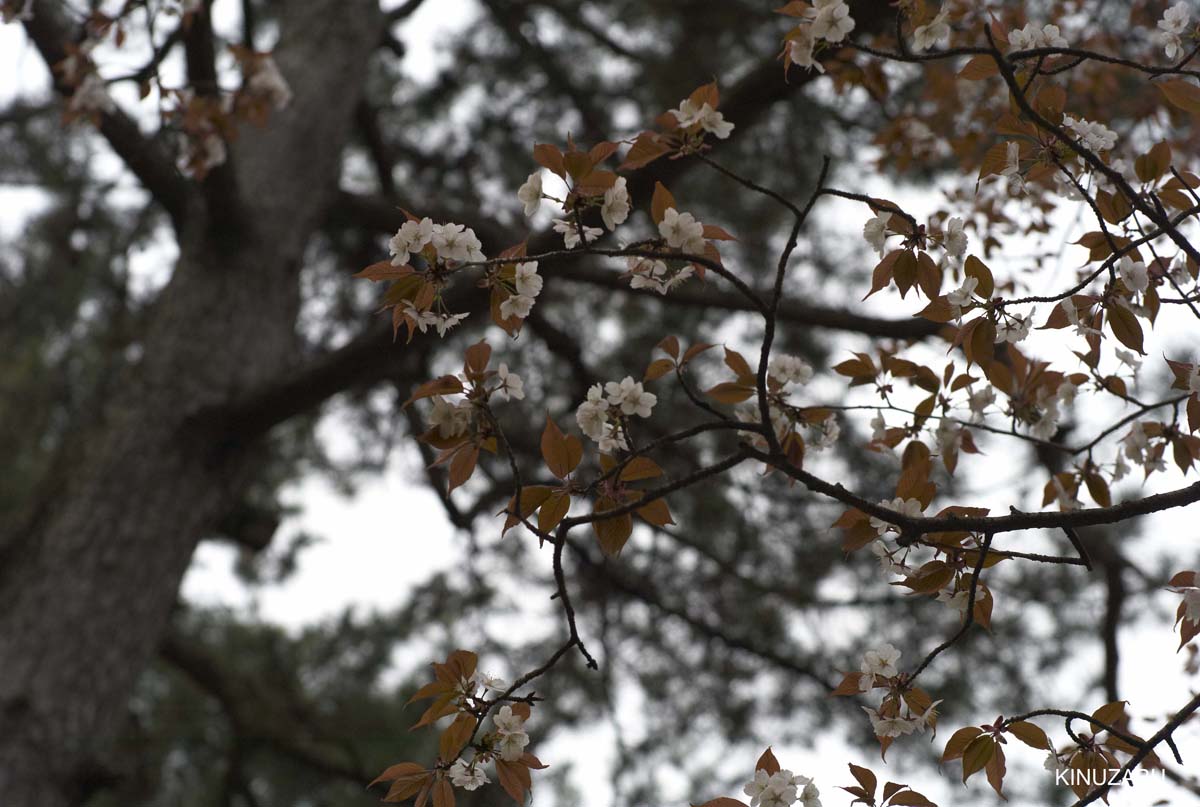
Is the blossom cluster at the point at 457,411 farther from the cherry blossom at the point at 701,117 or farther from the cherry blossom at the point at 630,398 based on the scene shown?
the cherry blossom at the point at 701,117

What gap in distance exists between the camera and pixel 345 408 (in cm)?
513

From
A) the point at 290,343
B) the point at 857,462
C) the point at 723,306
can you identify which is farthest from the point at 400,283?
the point at 857,462

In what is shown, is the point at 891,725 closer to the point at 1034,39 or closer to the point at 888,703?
the point at 888,703

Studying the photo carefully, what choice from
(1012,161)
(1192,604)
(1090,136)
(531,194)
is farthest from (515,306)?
(1192,604)

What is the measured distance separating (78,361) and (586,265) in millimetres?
5410

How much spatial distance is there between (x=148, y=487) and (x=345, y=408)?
248 cm

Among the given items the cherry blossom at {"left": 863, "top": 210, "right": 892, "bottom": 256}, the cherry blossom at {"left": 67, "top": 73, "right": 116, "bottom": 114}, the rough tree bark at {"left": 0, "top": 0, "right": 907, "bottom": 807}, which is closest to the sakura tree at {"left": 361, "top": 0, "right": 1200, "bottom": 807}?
the cherry blossom at {"left": 863, "top": 210, "right": 892, "bottom": 256}

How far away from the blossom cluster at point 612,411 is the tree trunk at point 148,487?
1.73m

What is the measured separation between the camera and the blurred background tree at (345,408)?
8.52ft

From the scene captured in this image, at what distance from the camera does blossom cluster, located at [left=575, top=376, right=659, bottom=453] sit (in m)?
1.36

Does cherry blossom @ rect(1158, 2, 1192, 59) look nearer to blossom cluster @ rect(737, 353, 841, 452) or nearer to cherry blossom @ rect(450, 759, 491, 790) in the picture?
blossom cluster @ rect(737, 353, 841, 452)

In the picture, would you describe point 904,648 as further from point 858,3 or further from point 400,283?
point 400,283

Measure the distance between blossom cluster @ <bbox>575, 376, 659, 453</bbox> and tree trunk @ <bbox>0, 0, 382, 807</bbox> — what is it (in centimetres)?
173

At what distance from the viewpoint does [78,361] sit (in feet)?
22.9
